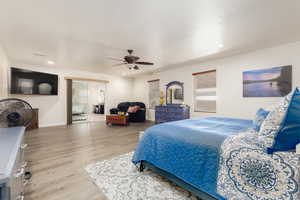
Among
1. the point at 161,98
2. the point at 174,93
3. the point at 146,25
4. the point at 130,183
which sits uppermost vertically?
the point at 146,25

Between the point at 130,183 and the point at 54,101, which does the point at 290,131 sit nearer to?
the point at 130,183

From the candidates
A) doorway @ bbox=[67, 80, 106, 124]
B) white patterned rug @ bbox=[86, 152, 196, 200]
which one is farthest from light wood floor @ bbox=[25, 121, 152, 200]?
doorway @ bbox=[67, 80, 106, 124]

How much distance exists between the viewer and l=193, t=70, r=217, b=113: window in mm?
4488

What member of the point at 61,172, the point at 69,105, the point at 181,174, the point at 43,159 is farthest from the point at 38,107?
the point at 181,174

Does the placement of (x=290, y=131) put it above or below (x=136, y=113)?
above

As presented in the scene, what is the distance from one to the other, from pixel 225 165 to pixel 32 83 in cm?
598

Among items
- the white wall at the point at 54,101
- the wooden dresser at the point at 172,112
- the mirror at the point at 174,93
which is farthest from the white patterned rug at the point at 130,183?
the white wall at the point at 54,101

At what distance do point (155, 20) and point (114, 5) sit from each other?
0.67m

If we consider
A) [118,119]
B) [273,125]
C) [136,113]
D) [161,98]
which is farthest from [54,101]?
[273,125]

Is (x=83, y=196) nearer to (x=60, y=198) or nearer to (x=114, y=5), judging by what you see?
(x=60, y=198)

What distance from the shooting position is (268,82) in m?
3.37

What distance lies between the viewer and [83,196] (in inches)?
62.3

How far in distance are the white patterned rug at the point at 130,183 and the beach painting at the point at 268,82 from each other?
10.7ft

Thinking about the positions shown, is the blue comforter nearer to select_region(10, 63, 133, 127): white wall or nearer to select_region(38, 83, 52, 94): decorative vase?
select_region(38, 83, 52, 94): decorative vase
